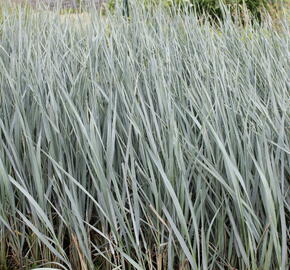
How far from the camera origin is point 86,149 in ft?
3.40

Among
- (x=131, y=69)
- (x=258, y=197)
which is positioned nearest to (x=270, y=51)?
(x=131, y=69)

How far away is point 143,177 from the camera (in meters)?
1.12

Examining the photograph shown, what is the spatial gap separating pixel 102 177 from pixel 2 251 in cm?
34

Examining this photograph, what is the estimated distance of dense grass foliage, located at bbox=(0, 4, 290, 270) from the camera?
0.92 meters

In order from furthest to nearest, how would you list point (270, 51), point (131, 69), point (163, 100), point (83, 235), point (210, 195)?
1. point (270, 51)
2. point (131, 69)
3. point (163, 100)
4. point (210, 195)
5. point (83, 235)

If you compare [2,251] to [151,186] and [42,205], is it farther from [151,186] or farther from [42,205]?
[151,186]

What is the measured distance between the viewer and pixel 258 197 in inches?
40.4

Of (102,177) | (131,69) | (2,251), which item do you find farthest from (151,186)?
(131,69)

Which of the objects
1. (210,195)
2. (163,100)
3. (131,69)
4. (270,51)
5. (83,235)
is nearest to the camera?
(83,235)

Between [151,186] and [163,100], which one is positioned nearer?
[151,186]

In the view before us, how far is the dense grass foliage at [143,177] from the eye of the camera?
0.92 metres

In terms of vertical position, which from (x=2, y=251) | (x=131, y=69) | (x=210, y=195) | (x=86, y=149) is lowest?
(x=2, y=251)

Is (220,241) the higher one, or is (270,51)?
(270,51)

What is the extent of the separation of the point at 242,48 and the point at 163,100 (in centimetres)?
73
